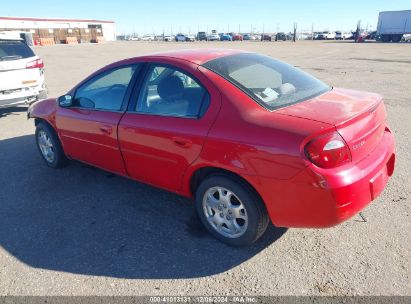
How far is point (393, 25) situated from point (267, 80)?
50.6 meters

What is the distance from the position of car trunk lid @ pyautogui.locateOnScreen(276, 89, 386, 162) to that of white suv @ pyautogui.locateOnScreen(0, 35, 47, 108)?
6694 millimetres

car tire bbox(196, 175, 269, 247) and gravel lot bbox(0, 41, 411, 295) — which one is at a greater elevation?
car tire bbox(196, 175, 269, 247)

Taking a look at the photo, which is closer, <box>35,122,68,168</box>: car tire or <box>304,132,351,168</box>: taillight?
<box>304,132,351,168</box>: taillight

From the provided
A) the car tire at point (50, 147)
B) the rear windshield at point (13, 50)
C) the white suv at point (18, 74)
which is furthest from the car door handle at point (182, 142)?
the rear windshield at point (13, 50)

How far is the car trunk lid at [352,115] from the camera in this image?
2.51m

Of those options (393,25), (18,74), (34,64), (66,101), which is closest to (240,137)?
(66,101)

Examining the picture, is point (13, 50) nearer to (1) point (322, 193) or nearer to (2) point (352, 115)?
(2) point (352, 115)

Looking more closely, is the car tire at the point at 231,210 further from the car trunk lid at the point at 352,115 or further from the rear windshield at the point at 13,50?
the rear windshield at the point at 13,50

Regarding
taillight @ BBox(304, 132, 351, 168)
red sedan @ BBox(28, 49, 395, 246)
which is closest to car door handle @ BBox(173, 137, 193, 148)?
red sedan @ BBox(28, 49, 395, 246)

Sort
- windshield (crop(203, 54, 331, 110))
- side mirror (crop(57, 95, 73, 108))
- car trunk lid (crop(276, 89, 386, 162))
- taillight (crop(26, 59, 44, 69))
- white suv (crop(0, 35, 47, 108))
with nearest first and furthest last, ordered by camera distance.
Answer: car trunk lid (crop(276, 89, 386, 162)), windshield (crop(203, 54, 331, 110)), side mirror (crop(57, 95, 73, 108)), white suv (crop(0, 35, 47, 108)), taillight (crop(26, 59, 44, 69))

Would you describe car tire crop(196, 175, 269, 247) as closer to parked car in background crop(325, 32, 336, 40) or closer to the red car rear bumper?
the red car rear bumper

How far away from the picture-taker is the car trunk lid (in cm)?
251

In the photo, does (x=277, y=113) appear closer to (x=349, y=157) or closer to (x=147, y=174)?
(x=349, y=157)

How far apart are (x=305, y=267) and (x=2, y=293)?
2.36m
